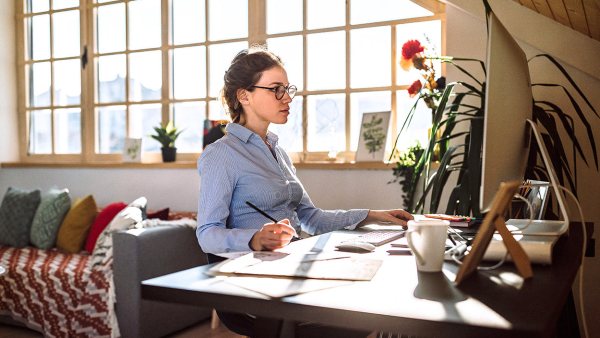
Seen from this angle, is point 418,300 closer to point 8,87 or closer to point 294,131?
point 294,131

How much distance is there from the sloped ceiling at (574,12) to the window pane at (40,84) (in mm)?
3876

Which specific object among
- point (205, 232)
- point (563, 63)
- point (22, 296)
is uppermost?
point (563, 63)

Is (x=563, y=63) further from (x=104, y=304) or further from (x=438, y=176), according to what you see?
(x=104, y=304)

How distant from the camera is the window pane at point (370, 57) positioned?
385 centimetres

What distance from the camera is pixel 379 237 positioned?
5.09ft

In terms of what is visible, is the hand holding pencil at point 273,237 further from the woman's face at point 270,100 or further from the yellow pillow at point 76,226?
the yellow pillow at point 76,226

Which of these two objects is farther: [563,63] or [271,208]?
[563,63]

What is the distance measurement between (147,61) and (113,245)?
1.92m

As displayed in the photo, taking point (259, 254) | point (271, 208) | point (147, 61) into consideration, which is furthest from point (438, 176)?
point (147, 61)

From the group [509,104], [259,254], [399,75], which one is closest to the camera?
[509,104]

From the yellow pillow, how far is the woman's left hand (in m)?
2.75

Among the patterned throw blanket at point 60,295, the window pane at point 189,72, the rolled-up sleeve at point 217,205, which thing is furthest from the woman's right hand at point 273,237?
the window pane at point 189,72

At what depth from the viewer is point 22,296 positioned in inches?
143

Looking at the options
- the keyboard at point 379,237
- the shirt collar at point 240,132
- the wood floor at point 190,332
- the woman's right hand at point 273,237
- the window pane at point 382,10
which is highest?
the window pane at point 382,10
